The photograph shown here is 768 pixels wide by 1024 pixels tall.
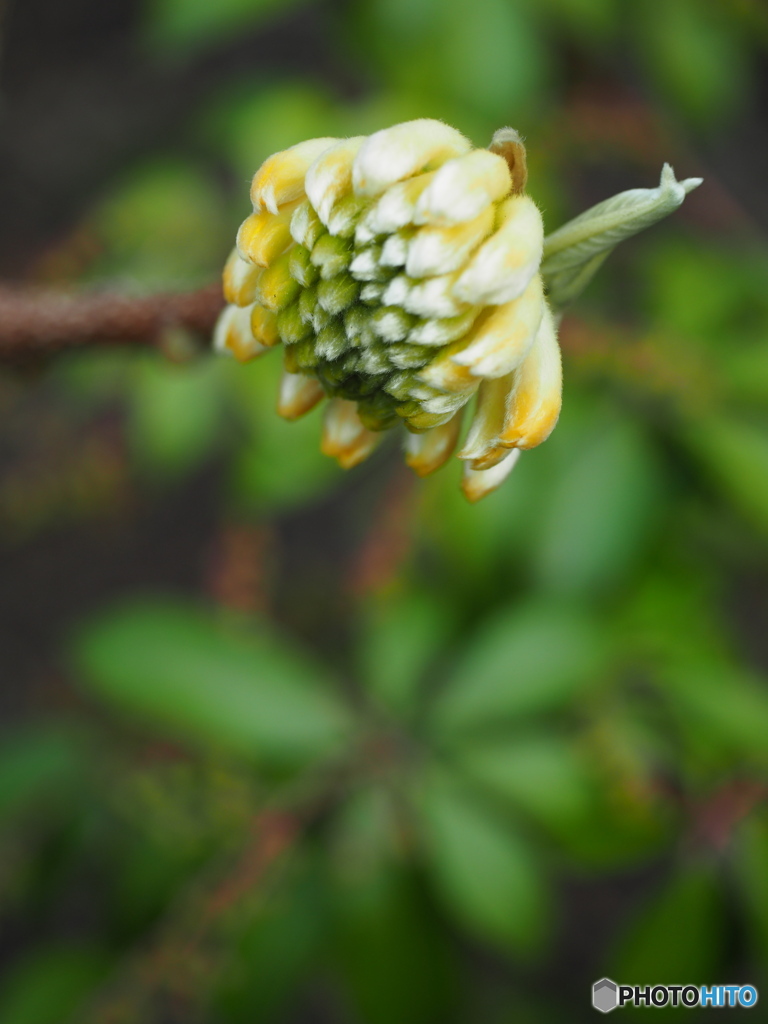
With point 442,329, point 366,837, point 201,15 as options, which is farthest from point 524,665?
point 201,15

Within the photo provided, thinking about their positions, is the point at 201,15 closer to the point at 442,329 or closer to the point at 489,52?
the point at 489,52

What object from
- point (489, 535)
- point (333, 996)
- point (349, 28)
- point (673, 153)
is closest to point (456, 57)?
point (349, 28)

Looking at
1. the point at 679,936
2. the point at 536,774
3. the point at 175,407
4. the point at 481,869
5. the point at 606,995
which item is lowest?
the point at 606,995

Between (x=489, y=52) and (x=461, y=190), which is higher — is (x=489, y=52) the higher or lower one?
the higher one

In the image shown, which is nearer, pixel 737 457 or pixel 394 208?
pixel 394 208

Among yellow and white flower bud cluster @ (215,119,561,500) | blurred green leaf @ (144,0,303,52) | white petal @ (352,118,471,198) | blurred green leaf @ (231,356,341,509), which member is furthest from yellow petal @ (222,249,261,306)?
blurred green leaf @ (144,0,303,52)

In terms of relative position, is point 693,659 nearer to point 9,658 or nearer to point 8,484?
point 8,484

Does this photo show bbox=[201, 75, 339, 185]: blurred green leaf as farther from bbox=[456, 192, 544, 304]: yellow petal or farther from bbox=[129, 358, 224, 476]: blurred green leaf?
bbox=[456, 192, 544, 304]: yellow petal
